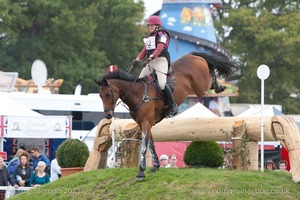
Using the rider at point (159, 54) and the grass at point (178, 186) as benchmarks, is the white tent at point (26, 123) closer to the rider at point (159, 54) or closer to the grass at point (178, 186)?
the grass at point (178, 186)

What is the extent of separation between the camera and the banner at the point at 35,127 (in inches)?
892

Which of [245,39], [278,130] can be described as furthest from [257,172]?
[245,39]

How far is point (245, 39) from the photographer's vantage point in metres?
53.9

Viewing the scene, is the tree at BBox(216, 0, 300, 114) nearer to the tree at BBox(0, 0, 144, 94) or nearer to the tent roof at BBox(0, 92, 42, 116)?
the tree at BBox(0, 0, 144, 94)

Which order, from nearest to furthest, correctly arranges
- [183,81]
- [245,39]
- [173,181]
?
[173,181] → [183,81] → [245,39]

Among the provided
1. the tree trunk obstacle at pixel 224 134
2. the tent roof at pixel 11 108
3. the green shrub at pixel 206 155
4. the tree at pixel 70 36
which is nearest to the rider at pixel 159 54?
the tree trunk obstacle at pixel 224 134

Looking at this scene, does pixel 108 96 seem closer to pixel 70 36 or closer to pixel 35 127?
pixel 35 127

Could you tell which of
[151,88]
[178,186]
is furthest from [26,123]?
[178,186]

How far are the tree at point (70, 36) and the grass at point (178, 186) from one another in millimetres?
39801

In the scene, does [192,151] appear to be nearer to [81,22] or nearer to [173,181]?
[173,181]

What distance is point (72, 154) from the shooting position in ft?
52.3

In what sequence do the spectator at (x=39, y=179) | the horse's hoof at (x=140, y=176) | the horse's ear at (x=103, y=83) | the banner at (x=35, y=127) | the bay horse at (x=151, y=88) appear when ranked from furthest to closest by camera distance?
the banner at (x=35, y=127) < the spectator at (x=39, y=179) < the horse's hoof at (x=140, y=176) < the bay horse at (x=151, y=88) < the horse's ear at (x=103, y=83)

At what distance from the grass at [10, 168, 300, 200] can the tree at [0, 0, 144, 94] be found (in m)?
39.8

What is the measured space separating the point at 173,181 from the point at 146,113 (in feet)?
4.12
